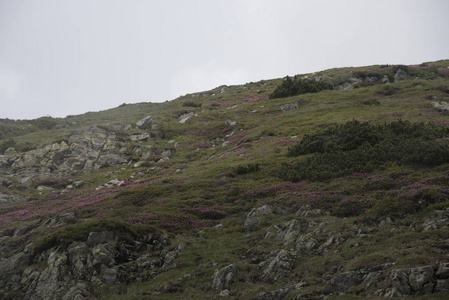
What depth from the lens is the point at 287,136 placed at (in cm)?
4497

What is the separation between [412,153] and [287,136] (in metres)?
20.0

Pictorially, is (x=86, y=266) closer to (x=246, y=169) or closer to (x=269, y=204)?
(x=269, y=204)

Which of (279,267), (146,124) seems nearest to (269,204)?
(279,267)

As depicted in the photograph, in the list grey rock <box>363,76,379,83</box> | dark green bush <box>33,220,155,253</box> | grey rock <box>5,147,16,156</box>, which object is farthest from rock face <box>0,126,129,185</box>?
grey rock <box>363,76,379,83</box>

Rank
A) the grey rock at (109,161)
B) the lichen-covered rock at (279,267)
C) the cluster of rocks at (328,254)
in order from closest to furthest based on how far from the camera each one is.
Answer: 1. the cluster of rocks at (328,254)
2. the lichen-covered rock at (279,267)
3. the grey rock at (109,161)

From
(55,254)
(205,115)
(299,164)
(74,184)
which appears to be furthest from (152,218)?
(205,115)

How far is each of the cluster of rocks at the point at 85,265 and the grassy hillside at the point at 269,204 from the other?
2.37ft

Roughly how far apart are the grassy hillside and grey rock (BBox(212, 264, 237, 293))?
1.00ft

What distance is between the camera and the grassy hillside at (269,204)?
15.9 m

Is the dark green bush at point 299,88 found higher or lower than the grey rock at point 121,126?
higher

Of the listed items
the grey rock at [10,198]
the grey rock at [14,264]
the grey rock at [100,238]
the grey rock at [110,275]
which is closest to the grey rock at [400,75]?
the grey rock at [100,238]

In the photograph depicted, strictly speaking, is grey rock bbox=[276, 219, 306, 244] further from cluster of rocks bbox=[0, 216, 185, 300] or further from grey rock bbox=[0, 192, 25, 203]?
grey rock bbox=[0, 192, 25, 203]

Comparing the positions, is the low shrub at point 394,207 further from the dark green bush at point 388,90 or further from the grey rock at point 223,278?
the dark green bush at point 388,90

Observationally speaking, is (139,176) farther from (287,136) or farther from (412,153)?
(412,153)
